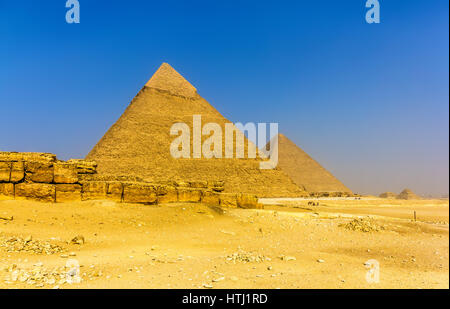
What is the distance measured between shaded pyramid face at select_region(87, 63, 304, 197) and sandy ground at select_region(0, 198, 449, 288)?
3549cm

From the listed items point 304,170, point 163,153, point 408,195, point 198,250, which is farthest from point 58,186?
point 304,170

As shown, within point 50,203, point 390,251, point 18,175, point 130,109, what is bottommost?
point 390,251

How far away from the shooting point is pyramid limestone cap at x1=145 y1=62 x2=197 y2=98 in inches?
2488

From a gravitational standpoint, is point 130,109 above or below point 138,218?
above

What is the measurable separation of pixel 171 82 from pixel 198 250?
202 feet

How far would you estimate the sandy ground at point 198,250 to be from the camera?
3.96m

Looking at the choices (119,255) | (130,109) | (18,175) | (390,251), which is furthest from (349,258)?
(130,109)

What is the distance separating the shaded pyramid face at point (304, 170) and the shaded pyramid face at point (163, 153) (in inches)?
1070

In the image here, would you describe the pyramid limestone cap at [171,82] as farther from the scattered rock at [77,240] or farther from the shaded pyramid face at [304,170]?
the scattered rock at [77,240]

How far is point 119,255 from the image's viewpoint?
5.21 m

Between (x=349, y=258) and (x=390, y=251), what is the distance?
3.97 feet

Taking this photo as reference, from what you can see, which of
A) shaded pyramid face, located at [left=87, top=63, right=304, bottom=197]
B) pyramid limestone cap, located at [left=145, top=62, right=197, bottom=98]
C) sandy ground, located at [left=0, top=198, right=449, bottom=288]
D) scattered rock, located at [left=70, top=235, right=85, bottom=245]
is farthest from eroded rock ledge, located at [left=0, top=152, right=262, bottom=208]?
pyramid limestone cap, located at [left=145, top=62, right=197, bottom=98]

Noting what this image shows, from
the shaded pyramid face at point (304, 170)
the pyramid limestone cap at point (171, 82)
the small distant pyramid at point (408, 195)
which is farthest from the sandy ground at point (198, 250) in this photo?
the shaded pyramid face at point (304, 170)
